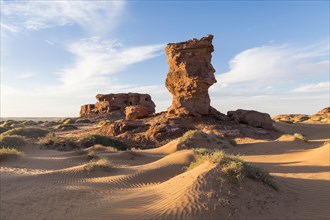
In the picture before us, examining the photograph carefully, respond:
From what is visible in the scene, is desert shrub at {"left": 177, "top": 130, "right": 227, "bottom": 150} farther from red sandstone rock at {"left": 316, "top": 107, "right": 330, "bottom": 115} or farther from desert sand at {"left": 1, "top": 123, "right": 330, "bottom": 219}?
red sandstone rock at {"left": 316, "top": 107, "right": 330, "bottom": 115}

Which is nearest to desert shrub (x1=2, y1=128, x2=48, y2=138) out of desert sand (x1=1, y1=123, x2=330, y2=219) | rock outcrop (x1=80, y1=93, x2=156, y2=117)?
desert sand (x1=1, y1=123, x2=330, y2=219)

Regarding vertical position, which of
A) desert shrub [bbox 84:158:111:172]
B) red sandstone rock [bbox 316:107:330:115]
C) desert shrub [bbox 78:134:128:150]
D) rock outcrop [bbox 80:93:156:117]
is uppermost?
rock outcrop [bbox 80:93:156:117]

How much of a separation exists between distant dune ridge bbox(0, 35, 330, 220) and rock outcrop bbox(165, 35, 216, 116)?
0.28 feet

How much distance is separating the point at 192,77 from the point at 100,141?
957 cm

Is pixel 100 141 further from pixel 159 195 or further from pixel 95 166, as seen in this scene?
pixel 159 195

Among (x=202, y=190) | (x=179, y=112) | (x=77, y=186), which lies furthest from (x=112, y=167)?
(x=179, y=112)

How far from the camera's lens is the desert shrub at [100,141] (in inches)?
860

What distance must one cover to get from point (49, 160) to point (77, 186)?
6.55 meters

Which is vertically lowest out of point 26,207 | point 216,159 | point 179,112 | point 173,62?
point 26,207

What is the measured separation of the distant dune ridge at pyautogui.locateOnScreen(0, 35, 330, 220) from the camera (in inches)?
291

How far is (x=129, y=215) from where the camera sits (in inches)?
270

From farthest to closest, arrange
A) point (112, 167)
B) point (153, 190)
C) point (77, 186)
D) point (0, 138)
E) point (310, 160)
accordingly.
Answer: point (0, 138)
point (310, 160)
point (112, 167)
point (77, 186)
point (153, 190)

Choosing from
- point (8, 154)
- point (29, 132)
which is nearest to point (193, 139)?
point (8, 154)

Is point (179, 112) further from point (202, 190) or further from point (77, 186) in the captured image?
point (202, 190)
